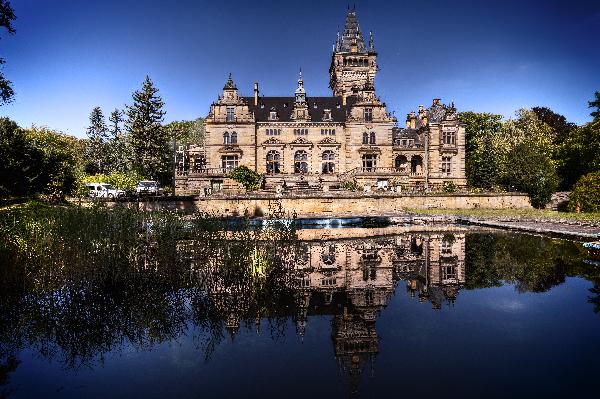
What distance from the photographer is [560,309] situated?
360 inches

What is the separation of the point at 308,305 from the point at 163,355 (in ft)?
12.4

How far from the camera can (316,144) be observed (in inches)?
1911

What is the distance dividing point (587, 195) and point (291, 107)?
34687 millimetres

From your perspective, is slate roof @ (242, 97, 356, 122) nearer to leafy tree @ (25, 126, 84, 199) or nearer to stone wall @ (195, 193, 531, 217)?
stone wall @ (195, 193, 531, 217)

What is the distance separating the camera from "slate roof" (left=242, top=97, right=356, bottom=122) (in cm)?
4928

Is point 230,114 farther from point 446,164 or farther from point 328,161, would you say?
point 446,164

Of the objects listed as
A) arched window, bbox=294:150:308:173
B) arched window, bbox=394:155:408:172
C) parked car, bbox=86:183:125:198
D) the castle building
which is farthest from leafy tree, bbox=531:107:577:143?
parked car, bbox=86:183:125:198

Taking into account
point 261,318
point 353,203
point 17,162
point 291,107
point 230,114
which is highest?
point 291,107

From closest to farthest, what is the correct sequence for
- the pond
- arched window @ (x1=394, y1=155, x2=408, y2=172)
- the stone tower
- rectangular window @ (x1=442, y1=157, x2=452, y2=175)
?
the pond → rectangular window @ (x1=442, y1=157, x2=452, y2=175) → arched window @ (x1=394, y1=155, x2=408, y2=172) → the stone tower

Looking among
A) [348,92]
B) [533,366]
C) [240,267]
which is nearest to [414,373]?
[533,366]

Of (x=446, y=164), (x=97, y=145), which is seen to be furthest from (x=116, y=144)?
(x=446, y=164)

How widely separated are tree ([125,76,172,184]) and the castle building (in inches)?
202

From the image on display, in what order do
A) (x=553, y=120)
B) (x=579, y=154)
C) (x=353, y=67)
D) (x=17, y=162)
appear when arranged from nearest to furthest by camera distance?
(x=17, y=162) < (x=579, y=154) < (x=353, y=67) < (x=553, y=120)

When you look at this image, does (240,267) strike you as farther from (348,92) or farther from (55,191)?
(348,92)
